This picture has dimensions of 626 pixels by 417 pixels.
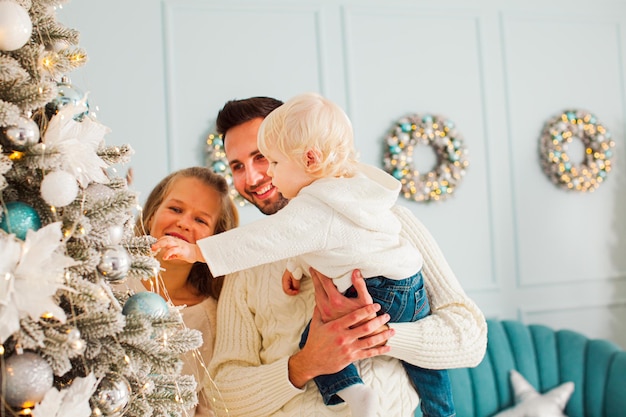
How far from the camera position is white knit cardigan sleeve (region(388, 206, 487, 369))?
1505mm

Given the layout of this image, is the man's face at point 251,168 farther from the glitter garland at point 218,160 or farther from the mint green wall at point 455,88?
the mint green wall at point 455,88

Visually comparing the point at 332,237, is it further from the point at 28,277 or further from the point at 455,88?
the point at 455,88

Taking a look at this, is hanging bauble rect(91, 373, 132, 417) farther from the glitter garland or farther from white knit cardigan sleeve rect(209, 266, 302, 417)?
the glitter garland

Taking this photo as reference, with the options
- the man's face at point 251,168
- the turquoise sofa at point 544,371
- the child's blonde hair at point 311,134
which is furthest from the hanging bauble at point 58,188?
the turquoise sofa at point 544,371

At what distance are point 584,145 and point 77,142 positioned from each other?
3.95m

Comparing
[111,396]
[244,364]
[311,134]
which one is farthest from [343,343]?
[111,396]

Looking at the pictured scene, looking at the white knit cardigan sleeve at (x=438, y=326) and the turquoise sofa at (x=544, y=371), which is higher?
the white knit cardigan sleeve at (x=438, y=326)

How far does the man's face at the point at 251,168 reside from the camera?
79.5 inches

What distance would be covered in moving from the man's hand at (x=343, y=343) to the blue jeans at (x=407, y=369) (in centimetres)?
4

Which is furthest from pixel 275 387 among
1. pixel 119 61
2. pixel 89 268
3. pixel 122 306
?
pixel 119 61

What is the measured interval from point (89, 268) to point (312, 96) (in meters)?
0.76

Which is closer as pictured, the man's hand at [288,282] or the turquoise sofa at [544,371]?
the man's hand at [288,282]

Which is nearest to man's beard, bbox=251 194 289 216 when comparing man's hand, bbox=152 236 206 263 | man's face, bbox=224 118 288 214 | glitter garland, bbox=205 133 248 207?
man's face, bbox=224 118 288 214

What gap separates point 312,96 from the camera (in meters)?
1.56
